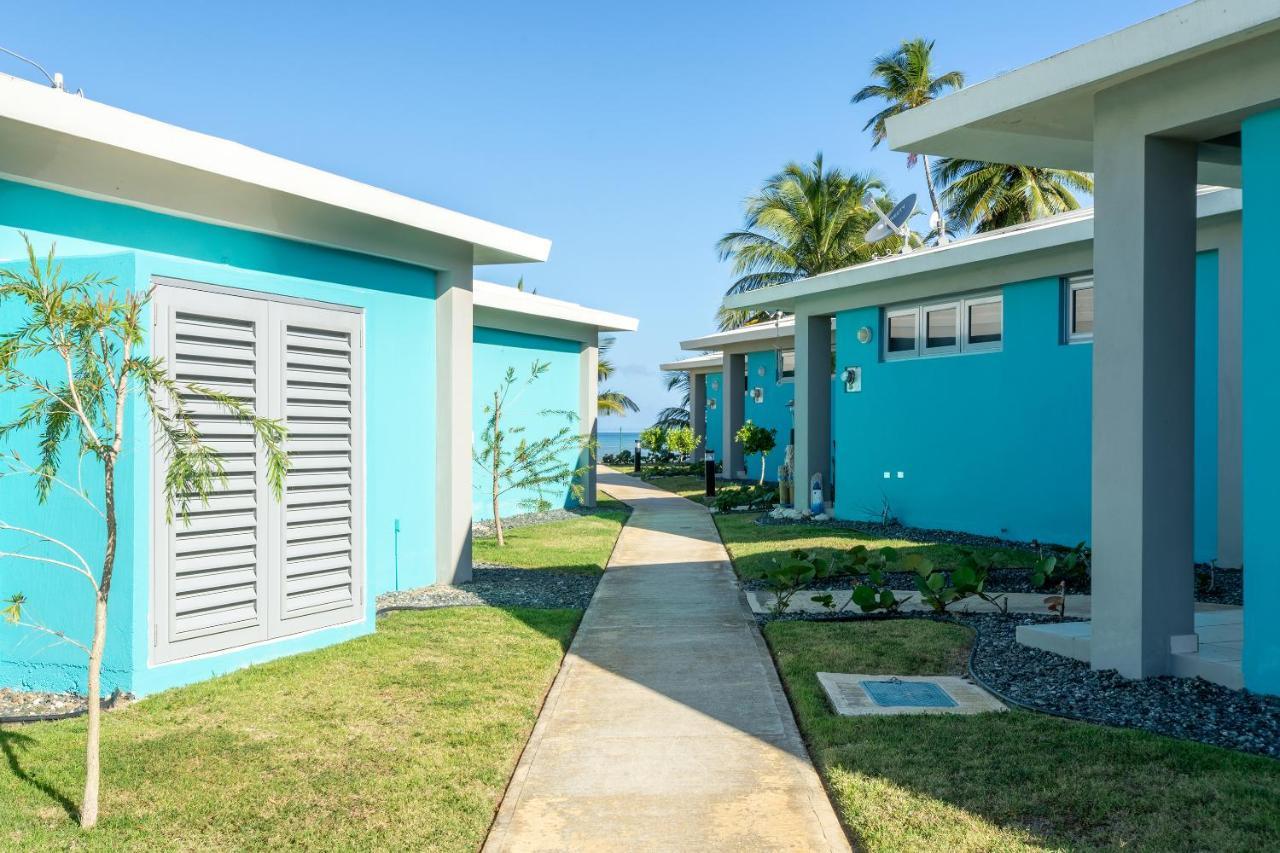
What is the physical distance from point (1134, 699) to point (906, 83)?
27316 mm

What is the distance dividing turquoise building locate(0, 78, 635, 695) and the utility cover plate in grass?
3923 millimetres

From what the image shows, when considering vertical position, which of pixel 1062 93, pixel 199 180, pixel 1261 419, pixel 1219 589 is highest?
pixel 1062 93

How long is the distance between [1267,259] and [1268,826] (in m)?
3.31

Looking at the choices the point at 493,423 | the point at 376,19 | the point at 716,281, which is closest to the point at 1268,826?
the point at 493,423

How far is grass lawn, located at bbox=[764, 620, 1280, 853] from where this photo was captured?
392 cm

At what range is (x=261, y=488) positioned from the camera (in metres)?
7.05

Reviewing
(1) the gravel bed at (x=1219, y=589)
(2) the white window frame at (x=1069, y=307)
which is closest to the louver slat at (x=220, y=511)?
(1) the gravel bed at (x=1219, y=589)

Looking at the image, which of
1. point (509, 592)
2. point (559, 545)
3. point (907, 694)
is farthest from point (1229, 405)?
point (559, 545)

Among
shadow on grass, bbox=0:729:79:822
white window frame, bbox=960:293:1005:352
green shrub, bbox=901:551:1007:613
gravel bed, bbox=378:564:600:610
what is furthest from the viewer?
white window frame, bbox=960:293:1005:352

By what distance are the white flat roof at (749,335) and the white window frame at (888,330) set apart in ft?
26.6

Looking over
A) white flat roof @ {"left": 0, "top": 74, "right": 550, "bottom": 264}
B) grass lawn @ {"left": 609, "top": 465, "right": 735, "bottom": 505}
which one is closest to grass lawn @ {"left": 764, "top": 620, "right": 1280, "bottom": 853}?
white flat roof @ {"left": 0, "top": 74, "right": 550, "bottom": 264}

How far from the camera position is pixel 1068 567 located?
9227 mm

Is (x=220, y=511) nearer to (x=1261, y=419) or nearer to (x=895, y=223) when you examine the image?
(x=1261, y=419)

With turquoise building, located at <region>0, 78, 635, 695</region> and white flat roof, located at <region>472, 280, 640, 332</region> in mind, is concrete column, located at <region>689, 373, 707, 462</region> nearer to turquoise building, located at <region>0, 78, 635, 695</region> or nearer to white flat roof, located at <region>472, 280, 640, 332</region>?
white flat roof, located at <region>472, 280, 640, 332</region>
